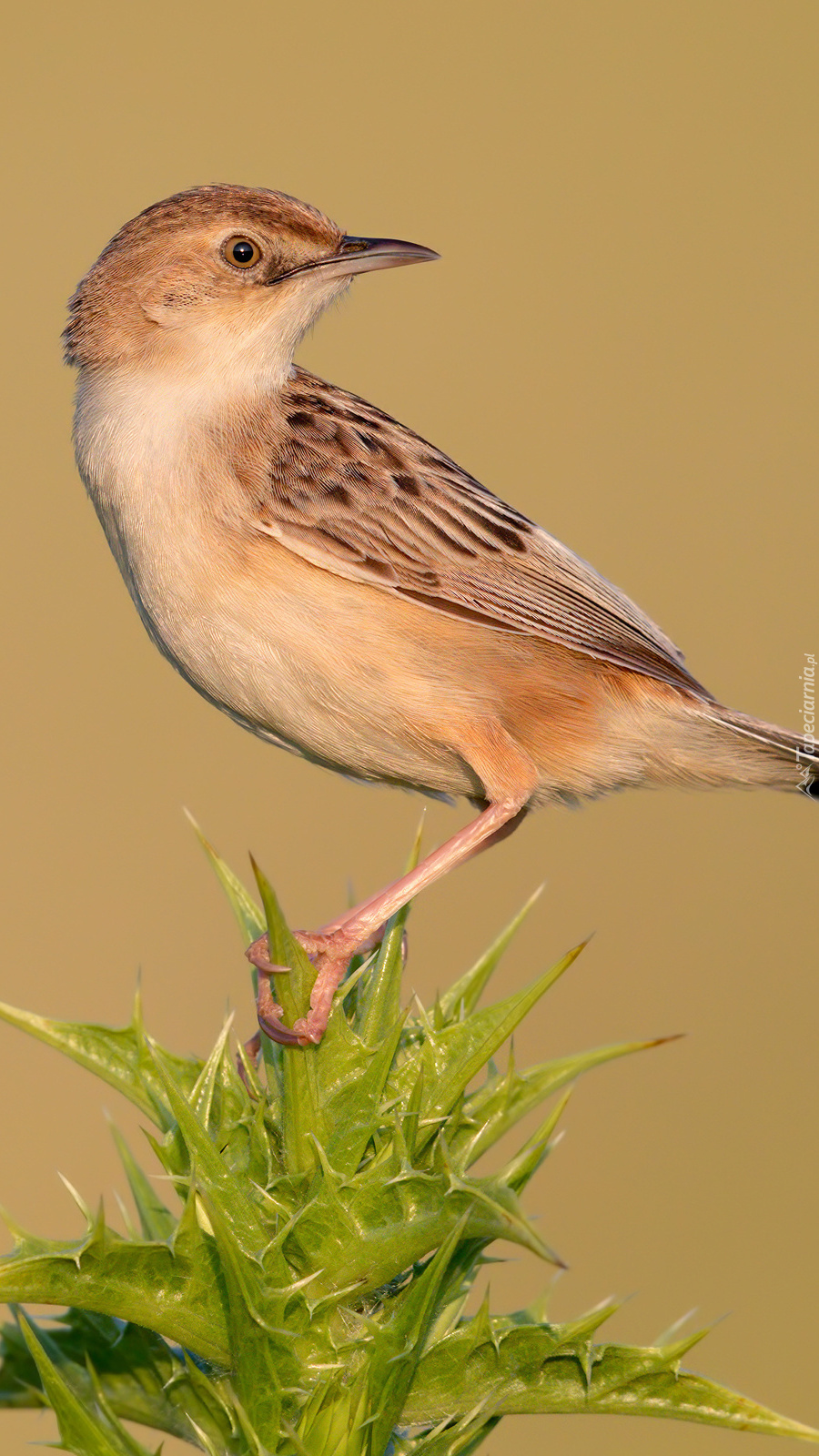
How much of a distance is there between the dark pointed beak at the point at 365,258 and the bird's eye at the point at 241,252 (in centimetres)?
12

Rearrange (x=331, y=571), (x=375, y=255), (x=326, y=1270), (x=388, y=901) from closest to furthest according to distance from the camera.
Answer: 1. (x=326, y=1270)
2. (x=388, y=901)
3. (x=331, y=571)
4. (x=375, y=255)

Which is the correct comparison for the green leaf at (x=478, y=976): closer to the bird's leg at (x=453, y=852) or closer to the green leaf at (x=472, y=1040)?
the green leaf at (x=472, y=1040)

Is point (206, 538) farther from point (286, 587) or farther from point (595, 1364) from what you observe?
point (595, 1364)

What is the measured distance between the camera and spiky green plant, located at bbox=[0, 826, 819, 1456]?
2.10m

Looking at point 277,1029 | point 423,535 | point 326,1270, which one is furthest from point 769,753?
point 326,1270

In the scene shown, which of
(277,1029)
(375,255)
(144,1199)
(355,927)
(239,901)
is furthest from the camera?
(375,255)

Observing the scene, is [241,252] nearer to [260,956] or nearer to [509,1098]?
[260,956]

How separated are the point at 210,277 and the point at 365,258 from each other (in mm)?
472

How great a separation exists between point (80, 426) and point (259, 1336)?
259cm

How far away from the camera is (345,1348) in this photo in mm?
2248

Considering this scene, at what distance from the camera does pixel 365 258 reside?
3.82m

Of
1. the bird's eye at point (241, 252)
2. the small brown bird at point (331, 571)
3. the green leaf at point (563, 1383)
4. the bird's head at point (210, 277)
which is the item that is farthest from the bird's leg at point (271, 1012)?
the bird's eye at point (241, 252)

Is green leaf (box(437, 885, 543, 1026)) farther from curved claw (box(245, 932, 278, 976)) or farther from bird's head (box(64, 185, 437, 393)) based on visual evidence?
bird's head (box(64, 185, 437, 393))

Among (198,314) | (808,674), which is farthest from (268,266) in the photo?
(808,674)
